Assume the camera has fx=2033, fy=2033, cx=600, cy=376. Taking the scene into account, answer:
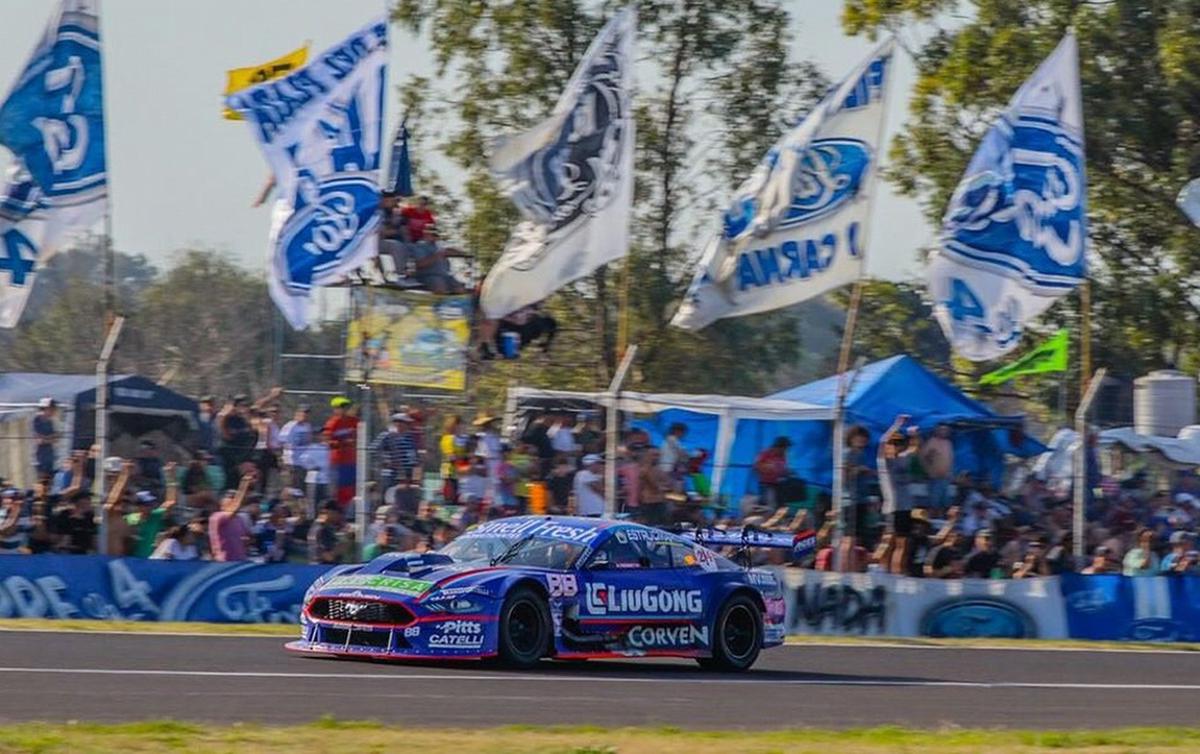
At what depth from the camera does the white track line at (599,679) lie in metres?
12.9

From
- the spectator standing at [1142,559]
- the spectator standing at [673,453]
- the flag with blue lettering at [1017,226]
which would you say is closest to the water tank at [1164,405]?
the spectator standing at [1142,559]

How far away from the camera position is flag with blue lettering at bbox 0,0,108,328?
18.6 m

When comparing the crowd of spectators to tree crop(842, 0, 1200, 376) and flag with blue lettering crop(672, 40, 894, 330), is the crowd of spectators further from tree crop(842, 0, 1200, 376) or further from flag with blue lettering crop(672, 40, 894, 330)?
tree crop(842, 0, 1200, 376)

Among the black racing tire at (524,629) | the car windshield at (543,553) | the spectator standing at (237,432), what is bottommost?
the black racing tire at (524,629)

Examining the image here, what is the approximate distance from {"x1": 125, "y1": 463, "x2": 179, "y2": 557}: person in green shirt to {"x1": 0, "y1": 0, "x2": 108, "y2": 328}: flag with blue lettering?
1.99 meters

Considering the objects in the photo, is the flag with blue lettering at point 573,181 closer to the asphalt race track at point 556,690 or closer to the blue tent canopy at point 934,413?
the blue tent canopy at point 934,413

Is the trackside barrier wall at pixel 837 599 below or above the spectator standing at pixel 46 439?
below

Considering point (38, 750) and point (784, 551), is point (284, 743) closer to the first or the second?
point (38, 750)

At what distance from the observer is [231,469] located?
742 inches

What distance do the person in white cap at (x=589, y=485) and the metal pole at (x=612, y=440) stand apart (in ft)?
0.78

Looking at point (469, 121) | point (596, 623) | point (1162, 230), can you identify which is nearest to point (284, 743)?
point (596, 623)

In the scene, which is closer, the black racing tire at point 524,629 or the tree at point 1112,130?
the black racing tire at point 524,629

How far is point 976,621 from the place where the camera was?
20469 mm

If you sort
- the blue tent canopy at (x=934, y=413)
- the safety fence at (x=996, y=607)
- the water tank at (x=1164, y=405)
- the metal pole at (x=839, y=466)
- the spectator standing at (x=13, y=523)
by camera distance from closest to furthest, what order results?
the spectator standing at (x=13, y=523), the metal pole at (x=839, y=466), the safety fence at (x=996, y=607), the blue tent canopy at (x=934, y=413), the water tank at (x=1164, y=405)
